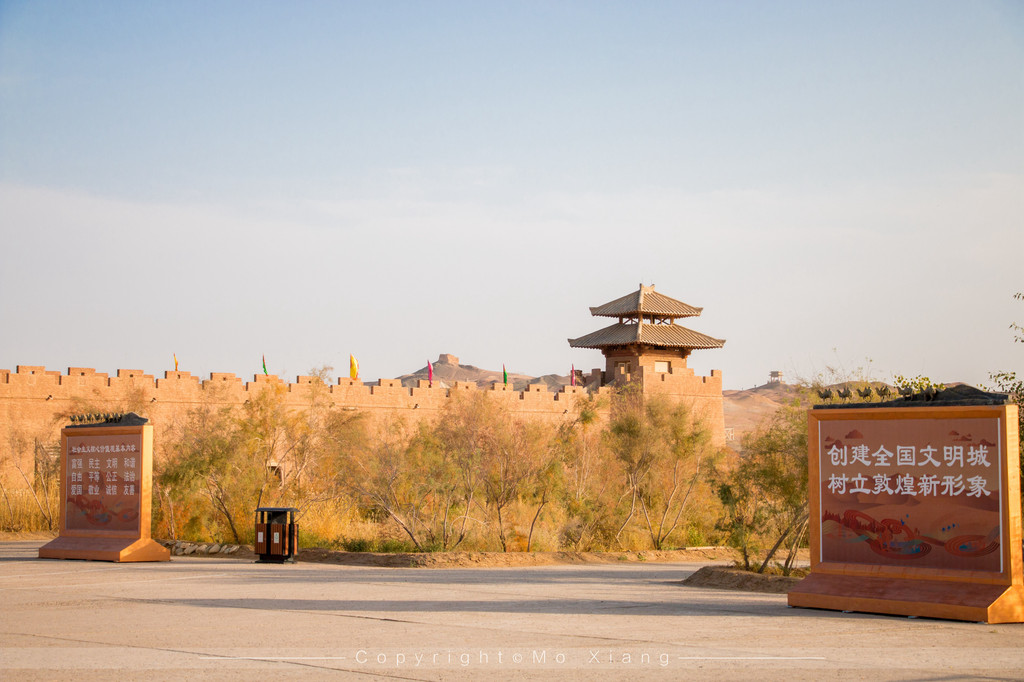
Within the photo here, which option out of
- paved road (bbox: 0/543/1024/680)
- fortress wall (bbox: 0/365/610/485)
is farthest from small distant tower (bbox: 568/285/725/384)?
paved road (bbox: 0/543/1024/680)

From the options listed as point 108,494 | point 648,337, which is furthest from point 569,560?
point 648,337

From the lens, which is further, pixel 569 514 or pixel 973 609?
pixel 569 514

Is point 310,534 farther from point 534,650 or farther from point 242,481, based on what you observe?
point 534,650

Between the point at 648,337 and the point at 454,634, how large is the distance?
39495 millimetres

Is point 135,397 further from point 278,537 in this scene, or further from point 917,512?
point 917,512

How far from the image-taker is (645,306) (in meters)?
50.6

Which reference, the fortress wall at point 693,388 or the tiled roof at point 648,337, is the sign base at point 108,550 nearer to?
the fortress wall at point 693,388

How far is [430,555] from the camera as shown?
18.9m

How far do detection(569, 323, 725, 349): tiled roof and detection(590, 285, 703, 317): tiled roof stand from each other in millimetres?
686

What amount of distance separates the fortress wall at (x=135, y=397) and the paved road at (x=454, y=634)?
1591 centimetres

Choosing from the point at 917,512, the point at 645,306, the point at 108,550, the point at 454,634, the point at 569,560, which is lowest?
the point at 569,560

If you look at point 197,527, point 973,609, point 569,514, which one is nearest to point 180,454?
point 197,527

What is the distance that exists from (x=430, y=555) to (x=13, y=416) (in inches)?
800

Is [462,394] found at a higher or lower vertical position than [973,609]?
higher
